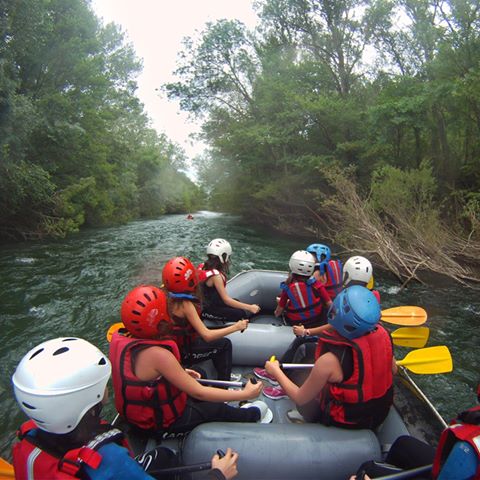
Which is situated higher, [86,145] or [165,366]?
[86,145]

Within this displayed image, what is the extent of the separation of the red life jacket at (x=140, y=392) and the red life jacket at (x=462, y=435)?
1.34 metres

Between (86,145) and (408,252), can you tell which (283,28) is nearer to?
(86,145)

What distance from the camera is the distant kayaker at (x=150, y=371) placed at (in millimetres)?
1936

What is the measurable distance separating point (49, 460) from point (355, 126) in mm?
15942

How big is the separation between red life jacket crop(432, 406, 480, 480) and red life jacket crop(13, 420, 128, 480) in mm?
1343

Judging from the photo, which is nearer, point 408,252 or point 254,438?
point 254,438

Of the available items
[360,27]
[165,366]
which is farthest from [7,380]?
[360,27]

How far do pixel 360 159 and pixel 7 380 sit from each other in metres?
14.0

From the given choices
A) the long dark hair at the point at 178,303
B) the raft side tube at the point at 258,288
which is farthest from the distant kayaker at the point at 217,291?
the long dark hair at the point at 178,303

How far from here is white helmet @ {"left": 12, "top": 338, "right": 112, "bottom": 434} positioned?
131 cm

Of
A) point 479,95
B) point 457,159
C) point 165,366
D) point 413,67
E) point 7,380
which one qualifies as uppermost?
point 413,67

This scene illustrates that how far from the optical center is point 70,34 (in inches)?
621

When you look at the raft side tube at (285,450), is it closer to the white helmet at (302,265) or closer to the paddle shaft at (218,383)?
the paddle shaft at (218,383)

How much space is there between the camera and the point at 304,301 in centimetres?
379
